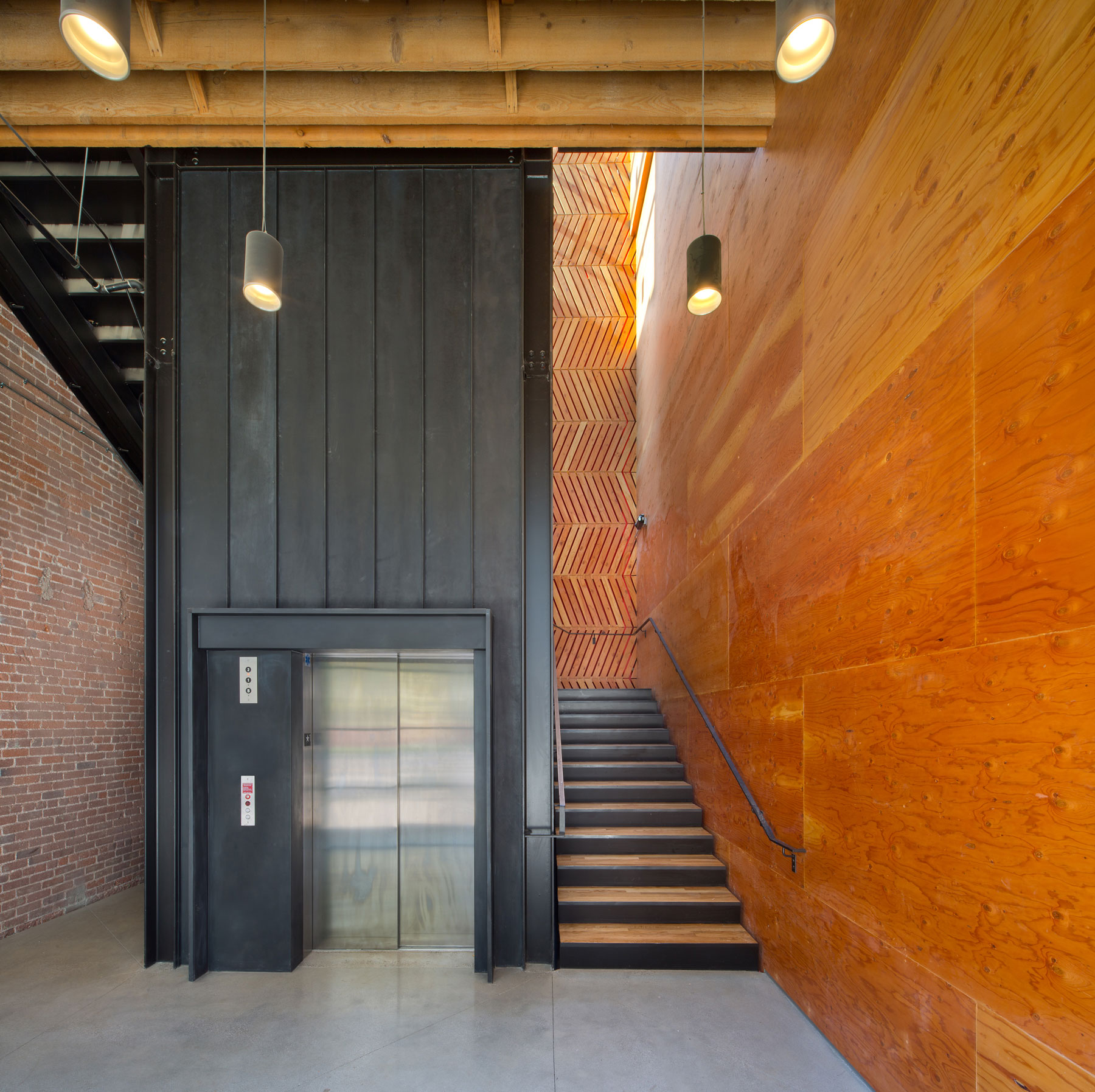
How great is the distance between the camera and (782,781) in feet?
13.8

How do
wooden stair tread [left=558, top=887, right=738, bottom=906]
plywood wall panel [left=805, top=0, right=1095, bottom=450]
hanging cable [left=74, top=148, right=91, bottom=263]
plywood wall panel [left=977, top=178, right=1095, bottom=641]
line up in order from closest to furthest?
1. plywood wall panel [left=977, top=178, right=1095, bottom=641]
2. plywood wall panel [left=805, top=0, right=1095, bottom=450]
3. wooden stair tread [left=558, top=887, right=738, bottom=906]
4. hanging cable [left=74, top=148, right=91, bottom=263]

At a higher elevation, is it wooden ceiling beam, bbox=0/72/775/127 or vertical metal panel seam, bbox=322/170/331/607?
wooden ceiling beam, bbox=0/72/775/127

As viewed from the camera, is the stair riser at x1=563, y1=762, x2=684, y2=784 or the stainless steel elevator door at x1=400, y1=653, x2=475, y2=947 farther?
the stair riser at x1=563, y1=762, x2=684, y2=784

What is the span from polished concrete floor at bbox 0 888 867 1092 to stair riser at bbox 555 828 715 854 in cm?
98

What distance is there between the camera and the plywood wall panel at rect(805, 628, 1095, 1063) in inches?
79.4

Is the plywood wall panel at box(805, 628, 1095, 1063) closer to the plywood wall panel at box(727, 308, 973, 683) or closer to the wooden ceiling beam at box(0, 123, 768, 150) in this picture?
the plywood wall panel at box(727, 308, 973, 683)

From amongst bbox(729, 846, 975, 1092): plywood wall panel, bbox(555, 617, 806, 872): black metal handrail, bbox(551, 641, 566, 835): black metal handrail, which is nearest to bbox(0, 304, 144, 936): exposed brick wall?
bbox(551, 641, 566, 835): black metal handrail

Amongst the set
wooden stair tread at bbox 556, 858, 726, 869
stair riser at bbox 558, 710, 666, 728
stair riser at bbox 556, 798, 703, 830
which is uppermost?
stair riser at bbox 558, 710, 666, 728

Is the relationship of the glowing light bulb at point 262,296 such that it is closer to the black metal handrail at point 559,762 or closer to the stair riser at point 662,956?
the black metal handrail at point 559,762

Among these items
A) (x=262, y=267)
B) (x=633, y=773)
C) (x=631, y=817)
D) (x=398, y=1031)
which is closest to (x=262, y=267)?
(x=262, y=267)

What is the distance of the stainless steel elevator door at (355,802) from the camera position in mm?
4914

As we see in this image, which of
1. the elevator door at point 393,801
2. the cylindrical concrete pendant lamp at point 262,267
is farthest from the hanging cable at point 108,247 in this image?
the elevator door at point 393,801

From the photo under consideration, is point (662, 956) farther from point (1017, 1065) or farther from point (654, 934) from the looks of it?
point (1017, 1065)

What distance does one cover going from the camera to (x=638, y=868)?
522 cm
